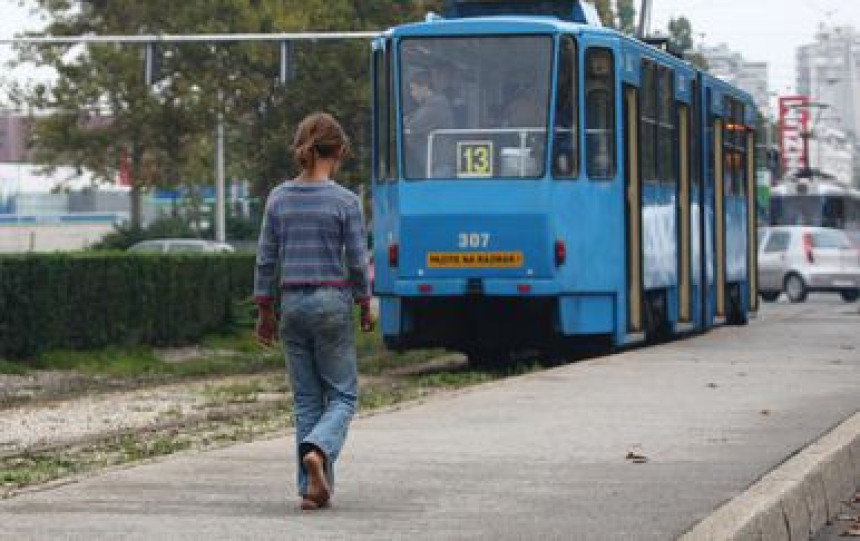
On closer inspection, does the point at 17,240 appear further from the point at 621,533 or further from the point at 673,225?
the point at 621,533

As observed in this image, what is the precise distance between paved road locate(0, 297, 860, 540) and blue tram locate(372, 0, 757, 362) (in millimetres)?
3755

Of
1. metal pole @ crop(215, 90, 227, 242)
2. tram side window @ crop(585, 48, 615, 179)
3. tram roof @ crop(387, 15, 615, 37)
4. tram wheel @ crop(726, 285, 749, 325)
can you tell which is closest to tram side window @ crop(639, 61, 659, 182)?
tram side window @ crop(585, 48, 615, 179)

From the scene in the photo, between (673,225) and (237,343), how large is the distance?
603cm

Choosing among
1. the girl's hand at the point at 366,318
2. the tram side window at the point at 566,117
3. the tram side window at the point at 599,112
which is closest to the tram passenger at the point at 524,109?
the tram side window at the point at 566,117

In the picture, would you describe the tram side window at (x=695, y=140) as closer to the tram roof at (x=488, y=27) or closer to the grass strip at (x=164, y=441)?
the tram roof at (x=488, y=27)

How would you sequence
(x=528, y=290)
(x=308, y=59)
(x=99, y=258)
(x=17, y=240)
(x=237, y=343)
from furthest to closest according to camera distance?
(x=17, y=240)
(x=308, y=59)
(x=237, y=343)
(x=99, y=258)
(x=528, y=290)

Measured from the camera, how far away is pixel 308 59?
49.6 meters

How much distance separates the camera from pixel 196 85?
166ft

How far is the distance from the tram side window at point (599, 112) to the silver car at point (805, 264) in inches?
1092

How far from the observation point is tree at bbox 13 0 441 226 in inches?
1944

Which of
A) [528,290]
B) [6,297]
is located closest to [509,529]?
[528,290]

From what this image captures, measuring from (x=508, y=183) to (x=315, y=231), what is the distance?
496 inches

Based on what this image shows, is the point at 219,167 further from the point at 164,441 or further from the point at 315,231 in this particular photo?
the point at 315,231

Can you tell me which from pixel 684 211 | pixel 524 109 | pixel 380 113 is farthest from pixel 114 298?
pixel 684 211
